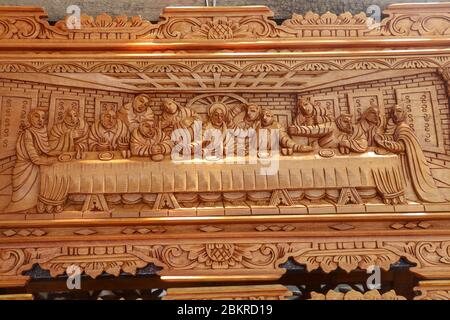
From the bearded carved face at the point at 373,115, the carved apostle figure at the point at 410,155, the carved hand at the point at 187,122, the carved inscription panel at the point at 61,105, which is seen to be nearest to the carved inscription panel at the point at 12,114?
the carved inscription panel at the point at 61,105

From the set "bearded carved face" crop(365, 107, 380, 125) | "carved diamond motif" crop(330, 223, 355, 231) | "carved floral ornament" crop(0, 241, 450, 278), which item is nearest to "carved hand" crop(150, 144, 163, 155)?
"carved floral ornament" crop(0, 241, 450, 278)

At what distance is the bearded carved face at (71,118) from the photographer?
3602mm

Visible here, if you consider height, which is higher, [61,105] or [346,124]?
[61,105]

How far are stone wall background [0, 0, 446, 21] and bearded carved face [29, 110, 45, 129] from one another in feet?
3.35

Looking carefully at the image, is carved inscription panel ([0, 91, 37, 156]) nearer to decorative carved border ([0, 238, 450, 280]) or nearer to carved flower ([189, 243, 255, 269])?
decorative carved border ([0, 238, 450, 280])

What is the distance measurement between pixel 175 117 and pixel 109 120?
1.68 ft

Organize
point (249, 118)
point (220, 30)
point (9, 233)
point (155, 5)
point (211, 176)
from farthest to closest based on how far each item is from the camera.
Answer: point (155, 5) < point (220, 30) < point (249, 118) < point (211, 176) < point (9, 233)

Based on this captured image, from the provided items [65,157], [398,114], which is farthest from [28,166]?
[398,114]

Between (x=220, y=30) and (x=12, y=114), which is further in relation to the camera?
(x=220, y=30)

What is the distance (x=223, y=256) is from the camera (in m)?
3.29

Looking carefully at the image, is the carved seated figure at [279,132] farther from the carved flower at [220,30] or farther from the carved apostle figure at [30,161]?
the carved apostle figure at [30,161]

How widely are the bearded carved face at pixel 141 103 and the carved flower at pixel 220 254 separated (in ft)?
3.86

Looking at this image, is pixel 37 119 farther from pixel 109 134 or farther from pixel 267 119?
pixel 267 119
